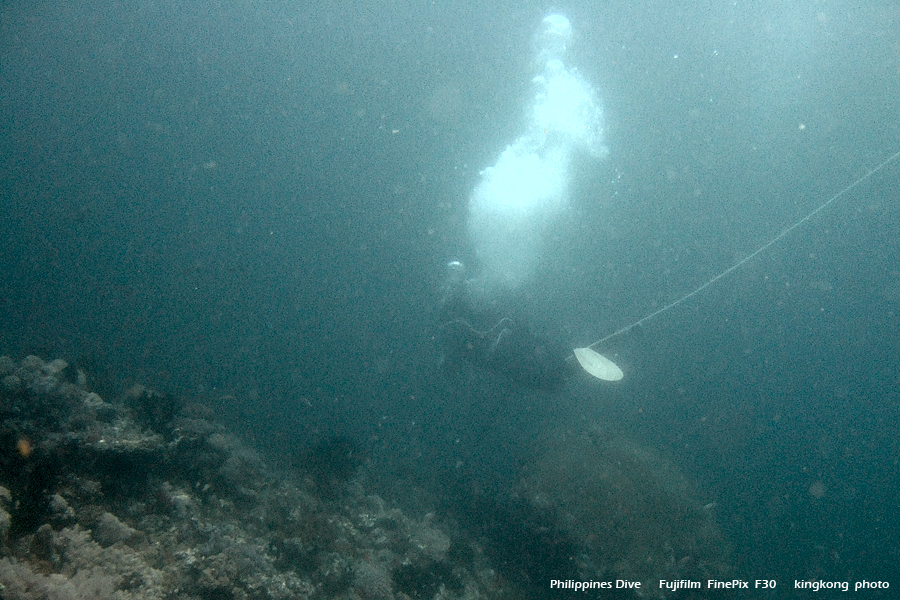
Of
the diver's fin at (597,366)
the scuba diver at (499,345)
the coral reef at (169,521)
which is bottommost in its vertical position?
the coral reef at (169,521)

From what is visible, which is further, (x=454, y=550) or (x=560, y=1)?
(x=560, y=1)

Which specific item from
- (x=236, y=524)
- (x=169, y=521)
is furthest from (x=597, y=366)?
(x=169, y=521)

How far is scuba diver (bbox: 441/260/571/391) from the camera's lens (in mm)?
11258

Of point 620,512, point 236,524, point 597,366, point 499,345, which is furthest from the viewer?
point 499,345

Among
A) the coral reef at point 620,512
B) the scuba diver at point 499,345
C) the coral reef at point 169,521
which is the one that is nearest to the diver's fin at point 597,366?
the scuba diver at point 499,345

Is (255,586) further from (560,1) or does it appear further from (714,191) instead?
(714,191)

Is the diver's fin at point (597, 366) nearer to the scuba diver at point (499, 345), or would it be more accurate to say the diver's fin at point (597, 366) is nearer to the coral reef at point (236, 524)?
the scuba diver at point (499, 345)

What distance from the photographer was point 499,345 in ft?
37.2

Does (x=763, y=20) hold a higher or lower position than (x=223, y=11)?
lower

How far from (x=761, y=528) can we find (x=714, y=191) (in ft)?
135

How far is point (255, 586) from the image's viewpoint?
4.81 meters

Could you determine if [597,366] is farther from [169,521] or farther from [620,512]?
[169,521]

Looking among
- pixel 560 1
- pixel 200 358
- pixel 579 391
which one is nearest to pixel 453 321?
pixel 579 391

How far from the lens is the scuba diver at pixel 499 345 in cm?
1126
